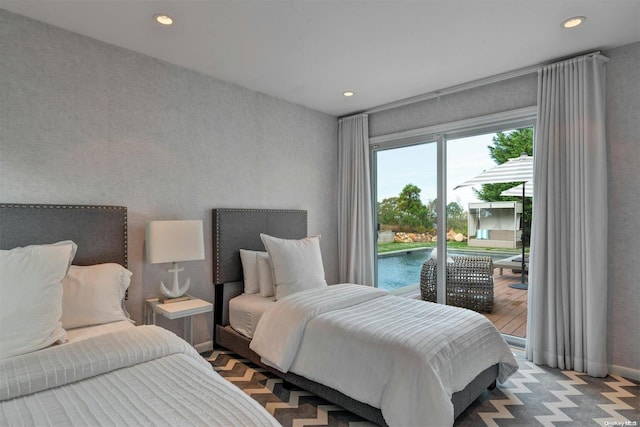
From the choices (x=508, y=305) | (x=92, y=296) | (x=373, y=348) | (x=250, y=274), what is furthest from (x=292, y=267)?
(x=508, y=305)

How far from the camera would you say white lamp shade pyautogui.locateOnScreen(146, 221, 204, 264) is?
2629mm

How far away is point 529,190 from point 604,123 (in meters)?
0.81

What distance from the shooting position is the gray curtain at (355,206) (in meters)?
4.29

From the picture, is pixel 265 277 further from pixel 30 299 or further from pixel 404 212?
pixel 404 212

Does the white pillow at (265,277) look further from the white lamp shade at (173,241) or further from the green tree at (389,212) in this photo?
the green tree at (389,212)

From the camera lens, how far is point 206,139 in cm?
323

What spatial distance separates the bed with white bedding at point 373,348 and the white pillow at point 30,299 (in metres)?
1.34

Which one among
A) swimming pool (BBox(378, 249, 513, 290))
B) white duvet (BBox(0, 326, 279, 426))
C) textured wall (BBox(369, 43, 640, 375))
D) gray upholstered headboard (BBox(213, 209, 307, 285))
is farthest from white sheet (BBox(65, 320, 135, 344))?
textured wall (BBox(369, 43, 640, 375))

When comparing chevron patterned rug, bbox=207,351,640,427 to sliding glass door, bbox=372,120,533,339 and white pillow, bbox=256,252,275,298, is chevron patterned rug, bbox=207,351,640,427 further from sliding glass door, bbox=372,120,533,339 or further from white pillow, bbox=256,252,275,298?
sliding glass door, bbox=372,120,533,339

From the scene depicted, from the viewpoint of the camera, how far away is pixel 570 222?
9.28 feet

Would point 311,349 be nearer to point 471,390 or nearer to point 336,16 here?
point 471,390

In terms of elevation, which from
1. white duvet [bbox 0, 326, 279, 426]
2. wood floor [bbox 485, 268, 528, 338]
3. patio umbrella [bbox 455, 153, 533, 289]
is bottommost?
wood floor [bbox 485, 268, 528, 338]

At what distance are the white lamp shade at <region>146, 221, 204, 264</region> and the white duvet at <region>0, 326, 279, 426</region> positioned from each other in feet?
3.25

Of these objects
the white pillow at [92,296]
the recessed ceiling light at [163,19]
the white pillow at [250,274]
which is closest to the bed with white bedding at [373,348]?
the white pillow at [250,274]
